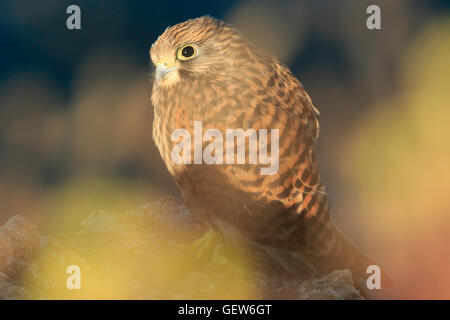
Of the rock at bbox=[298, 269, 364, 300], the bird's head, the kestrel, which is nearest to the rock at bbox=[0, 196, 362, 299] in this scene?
the rock at bbox=[298, 269, 364, 300]

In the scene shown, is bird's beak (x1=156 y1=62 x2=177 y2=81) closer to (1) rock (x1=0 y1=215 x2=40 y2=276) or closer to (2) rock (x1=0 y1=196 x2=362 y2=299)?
(2) rock (x1=0 y1=196 x2=362 y2=299)

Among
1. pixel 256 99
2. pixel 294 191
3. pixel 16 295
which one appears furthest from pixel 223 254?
pixel 16 295

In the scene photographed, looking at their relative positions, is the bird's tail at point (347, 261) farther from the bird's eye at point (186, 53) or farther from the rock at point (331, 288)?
the bird's eye at point (186, 53)

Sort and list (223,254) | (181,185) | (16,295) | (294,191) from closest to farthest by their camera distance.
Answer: (16,295)
(294,191)
(181,185)
(223,254)

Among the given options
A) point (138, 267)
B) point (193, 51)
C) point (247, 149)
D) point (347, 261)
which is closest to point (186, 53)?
point (193, 51)

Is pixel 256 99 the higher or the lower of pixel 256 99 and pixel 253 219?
the higher

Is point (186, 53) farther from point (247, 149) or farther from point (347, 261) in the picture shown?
point (347, 261)

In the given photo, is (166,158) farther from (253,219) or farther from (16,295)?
(16,295)
